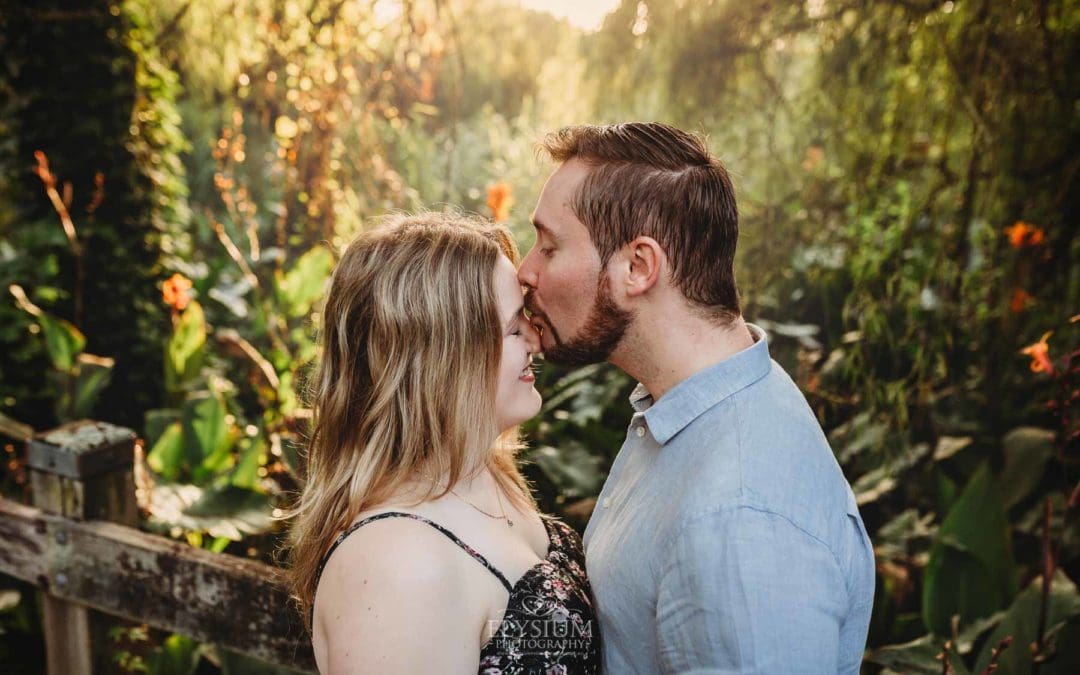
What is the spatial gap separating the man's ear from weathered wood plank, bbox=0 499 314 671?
3.32 ft

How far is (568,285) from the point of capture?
156cm

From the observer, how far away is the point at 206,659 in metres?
2.79

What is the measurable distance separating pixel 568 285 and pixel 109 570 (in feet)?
4.47

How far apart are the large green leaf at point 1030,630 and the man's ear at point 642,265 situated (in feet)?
4.74

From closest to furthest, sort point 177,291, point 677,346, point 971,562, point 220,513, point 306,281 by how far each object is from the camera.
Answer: point 677,346, point 971,562, point 220,513, point 177,291, point 306,281

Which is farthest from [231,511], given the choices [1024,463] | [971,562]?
[1024,463]

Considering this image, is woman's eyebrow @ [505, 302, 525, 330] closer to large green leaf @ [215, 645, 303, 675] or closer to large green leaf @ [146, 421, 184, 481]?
large green leaf @ [215, 645, 303, 675]

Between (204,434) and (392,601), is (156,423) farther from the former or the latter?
(392,601)

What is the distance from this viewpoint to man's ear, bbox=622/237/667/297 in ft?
4.84

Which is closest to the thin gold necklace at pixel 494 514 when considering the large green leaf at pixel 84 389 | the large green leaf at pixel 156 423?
the large green leaf at pixel 156 423

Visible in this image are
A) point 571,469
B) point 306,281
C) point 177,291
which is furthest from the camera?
point 306,281

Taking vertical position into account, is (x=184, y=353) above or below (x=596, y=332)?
below

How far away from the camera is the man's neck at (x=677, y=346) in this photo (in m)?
1.47

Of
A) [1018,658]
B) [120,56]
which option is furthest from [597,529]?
[120,56]
